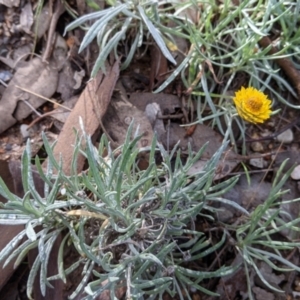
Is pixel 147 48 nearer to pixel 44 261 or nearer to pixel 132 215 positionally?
pixel 132 215

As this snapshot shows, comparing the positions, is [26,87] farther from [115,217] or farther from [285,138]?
[285,138]

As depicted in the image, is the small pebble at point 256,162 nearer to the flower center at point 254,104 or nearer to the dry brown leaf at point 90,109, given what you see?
the flower center at point 254,104

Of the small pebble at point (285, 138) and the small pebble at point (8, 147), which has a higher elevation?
the small pebble at point (8, 147)

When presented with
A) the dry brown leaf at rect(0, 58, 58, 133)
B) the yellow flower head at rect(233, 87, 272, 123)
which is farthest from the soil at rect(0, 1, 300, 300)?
the yellow flower head at rect(233, 87, 272, 123)

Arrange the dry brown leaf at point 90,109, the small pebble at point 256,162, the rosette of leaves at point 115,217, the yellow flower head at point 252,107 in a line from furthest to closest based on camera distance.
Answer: the small pebble at point 256,162 < the dry brown leaf at point 90,109 < the yellow flower head at point 252,107 < the rosette of leaves at point 115,217

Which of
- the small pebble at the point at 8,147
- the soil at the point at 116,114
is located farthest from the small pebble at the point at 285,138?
the small pebble at the point at 8,147

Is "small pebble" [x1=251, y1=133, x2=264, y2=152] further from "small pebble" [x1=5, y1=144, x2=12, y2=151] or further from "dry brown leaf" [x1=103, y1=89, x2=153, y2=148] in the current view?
"small pebble" [x1=5, y1=144, x2=12, y2=151]

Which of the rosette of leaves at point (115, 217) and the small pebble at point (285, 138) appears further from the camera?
the small pebble at point (285, 138)

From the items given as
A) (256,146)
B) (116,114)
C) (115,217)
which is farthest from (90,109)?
(256,146)
